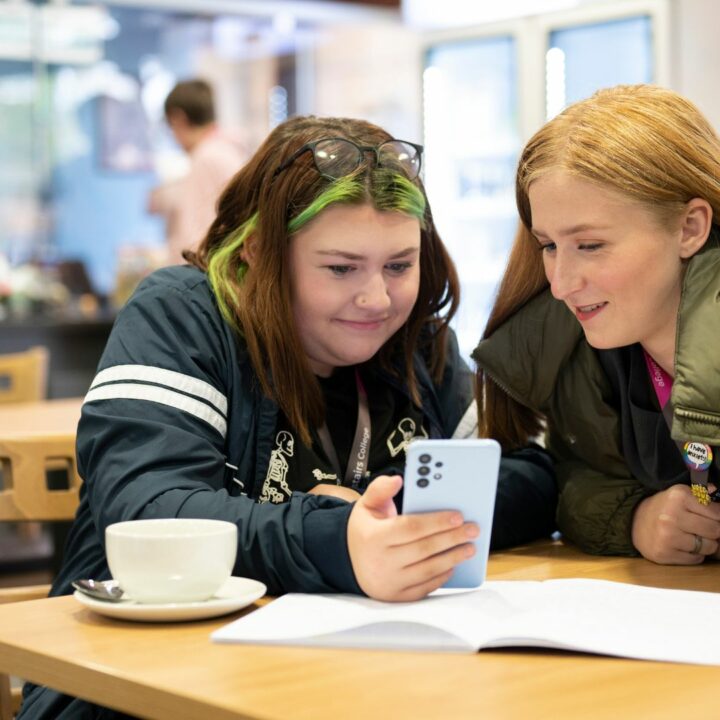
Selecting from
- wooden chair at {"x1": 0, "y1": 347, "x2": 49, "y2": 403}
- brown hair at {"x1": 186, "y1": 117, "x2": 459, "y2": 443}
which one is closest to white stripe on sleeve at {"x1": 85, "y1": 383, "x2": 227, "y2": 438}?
brown hair at {"x1": 186, "y1": 117, "x2": 459, "y2": 443}

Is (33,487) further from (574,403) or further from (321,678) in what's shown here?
(321,678)

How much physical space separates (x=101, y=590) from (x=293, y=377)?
1.46 ft

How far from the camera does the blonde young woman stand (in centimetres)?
138

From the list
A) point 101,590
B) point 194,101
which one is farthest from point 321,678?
point 194,101

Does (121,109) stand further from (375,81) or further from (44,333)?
(44,333)

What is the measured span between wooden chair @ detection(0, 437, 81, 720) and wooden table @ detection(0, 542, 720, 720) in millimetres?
611

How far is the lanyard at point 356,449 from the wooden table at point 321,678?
0.50 m

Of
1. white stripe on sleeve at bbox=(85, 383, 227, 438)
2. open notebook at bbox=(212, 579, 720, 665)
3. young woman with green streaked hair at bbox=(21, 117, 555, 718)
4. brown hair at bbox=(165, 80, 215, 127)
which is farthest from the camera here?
brown hair at bbox=(165, 80, 215, 127)

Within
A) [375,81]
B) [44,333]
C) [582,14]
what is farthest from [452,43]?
[375,81]

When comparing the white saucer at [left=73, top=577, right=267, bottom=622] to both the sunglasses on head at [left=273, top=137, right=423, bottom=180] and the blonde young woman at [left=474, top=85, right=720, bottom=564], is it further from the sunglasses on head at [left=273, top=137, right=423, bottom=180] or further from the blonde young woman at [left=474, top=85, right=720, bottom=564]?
the sunglasses on head at [left=273, top=137, right=423, bottom=180]

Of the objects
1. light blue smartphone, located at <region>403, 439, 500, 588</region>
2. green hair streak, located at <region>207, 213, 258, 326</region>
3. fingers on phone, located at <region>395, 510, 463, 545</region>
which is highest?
green hair streak, located at <region>207, 213, 258, 326</region>

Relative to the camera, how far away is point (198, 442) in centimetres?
139

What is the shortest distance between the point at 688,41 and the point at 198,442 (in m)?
3.79

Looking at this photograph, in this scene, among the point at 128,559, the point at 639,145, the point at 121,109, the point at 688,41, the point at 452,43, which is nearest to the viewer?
the point at 128,559
